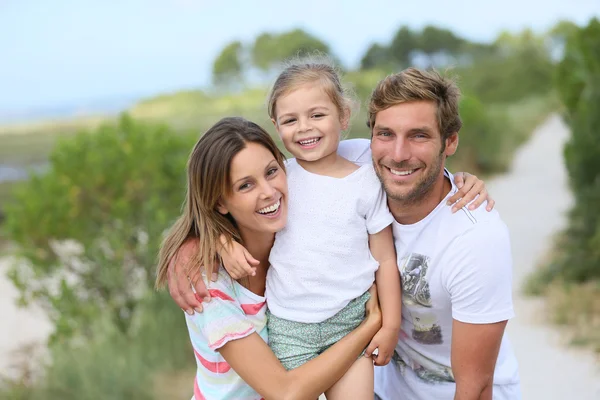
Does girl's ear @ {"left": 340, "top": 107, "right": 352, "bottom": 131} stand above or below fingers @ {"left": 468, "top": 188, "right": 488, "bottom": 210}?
above

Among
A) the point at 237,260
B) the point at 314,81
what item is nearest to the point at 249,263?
the point at 237,260

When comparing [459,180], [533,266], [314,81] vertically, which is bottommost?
[533,266]

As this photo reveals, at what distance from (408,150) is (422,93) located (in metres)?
0.20

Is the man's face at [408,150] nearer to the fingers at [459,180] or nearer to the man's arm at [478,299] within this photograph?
the fingers at [459,180]

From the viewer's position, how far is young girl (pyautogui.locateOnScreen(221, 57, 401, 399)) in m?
2.27

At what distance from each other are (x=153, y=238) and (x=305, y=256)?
316 cm

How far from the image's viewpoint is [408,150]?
229 cm

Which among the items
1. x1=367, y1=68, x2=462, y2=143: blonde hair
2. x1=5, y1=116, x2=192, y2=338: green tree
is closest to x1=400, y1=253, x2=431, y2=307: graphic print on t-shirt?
x1=367, y1=68, x2=462, y2=143: blonde hair

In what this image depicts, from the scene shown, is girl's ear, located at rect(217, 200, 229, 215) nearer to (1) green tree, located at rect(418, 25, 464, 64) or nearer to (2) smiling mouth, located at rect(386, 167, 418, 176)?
(2) smiling mouth, located at rect(386, 167, 418, 176)

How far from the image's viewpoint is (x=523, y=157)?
18.2 m

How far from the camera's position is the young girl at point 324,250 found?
2.27 meters

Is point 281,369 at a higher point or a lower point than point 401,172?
lower

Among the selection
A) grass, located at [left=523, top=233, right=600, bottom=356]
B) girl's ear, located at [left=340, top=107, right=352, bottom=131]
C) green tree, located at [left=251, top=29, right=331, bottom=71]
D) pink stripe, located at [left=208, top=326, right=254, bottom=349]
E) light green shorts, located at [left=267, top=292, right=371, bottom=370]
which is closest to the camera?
pink stripe, located at [left=208, top=326, right=254, bottom=349]

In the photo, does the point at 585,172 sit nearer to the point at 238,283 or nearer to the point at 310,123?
the point at 310,123
